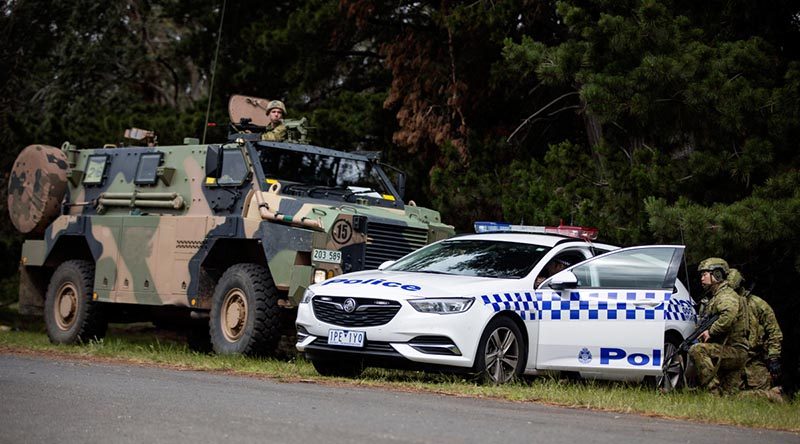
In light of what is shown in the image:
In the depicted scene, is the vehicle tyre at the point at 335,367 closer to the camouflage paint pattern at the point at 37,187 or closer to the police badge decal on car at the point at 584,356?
the police badge decal on car at the point at 584,356

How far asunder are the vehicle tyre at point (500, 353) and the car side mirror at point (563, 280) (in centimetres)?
60

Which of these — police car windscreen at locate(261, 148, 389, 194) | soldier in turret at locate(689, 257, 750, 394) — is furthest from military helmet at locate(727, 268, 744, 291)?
police car windscreen at locate(261, 148, 389, 194)

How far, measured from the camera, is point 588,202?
15445 mm

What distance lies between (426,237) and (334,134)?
6123mm

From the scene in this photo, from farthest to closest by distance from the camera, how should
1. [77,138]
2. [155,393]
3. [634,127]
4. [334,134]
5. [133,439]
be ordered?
[77,138] < [334,134] < [634,127] < [155,393] < [133,439]

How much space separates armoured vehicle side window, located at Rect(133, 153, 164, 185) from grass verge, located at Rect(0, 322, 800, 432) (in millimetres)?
2368

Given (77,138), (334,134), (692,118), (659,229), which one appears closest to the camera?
(659,229)

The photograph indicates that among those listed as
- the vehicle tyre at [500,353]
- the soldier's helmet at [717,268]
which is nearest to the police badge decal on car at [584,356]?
the vehicle tyre at [500,353]

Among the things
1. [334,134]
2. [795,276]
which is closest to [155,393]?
[795,276]

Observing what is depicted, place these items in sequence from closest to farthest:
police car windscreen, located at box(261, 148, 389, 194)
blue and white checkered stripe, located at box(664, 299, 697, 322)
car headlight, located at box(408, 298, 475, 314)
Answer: car headlight, located at box(408, 298, 475, 314) → blue and white checkered stripe, located at box(664, 299, 697, 322) → police car windscreen, located at box(261, 148, 389, 194)

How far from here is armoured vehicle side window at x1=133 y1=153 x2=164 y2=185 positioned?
16.4 meters

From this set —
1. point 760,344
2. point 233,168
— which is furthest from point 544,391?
point 233,168

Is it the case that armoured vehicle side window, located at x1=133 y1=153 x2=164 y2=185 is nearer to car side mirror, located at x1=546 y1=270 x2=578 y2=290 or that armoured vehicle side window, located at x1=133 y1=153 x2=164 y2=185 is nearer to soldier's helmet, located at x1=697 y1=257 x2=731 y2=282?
car side mirror, located at x1=546 y1=270 x2=578 y2=290

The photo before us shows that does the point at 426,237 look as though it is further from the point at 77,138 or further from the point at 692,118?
the point at 77,138
